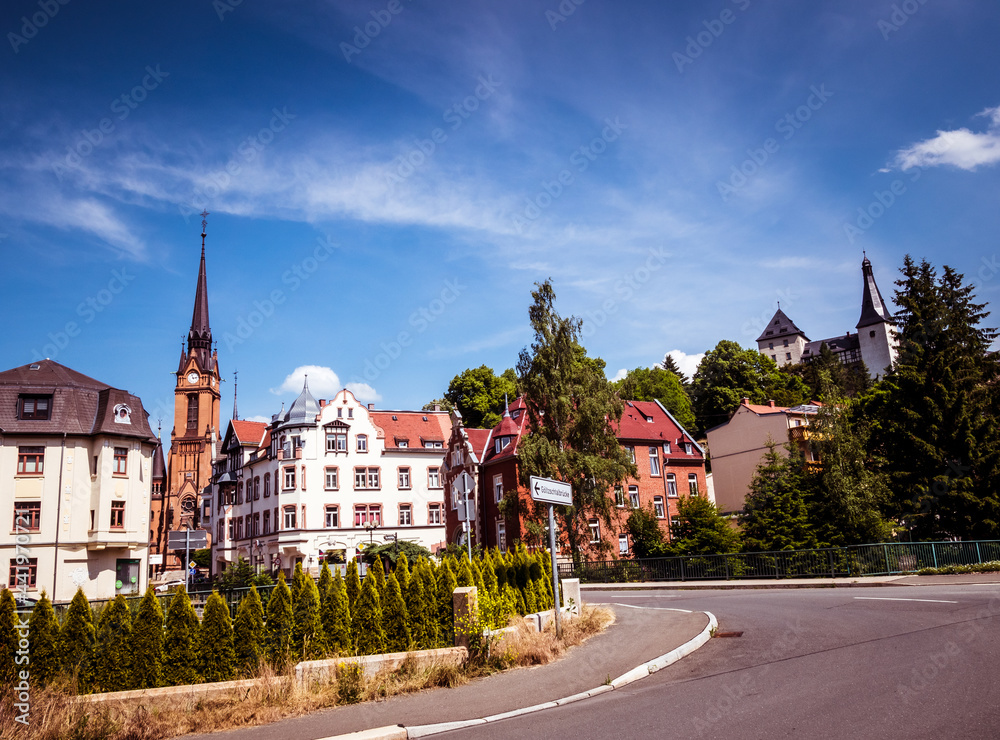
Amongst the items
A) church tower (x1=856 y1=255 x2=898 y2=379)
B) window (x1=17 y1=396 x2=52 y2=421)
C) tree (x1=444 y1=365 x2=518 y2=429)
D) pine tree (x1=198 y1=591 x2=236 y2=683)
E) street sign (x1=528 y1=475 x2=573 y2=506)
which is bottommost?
pine tree (x1=198 y1=591 x2=236 y2=683)

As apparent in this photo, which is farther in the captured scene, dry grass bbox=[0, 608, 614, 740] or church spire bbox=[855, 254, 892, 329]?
church spire bbox=[855, 254, 892, 329]

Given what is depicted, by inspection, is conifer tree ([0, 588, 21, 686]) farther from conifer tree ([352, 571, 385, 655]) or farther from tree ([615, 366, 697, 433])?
tree ([615, 366, 697, 433])

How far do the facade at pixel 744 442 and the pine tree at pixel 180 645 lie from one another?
5011 centimetres

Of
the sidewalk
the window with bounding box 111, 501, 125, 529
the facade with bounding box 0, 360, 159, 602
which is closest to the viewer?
the sidewalk

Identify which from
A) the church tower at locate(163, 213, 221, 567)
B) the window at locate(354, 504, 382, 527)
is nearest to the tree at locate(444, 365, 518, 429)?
the window at locate(354, 504, 382, 527)

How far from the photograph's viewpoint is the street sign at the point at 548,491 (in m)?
12.3

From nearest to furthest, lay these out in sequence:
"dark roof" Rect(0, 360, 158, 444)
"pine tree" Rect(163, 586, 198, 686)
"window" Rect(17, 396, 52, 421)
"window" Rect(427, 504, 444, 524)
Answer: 1. "pine tree" Rect(163, 586, 198, 686)
2. "dark roof" Rect(0, 360, 158, 444)
3. "window" Rect(17, 396, 52, 421)
4. "window" Rect(427, 504, 444, 524)

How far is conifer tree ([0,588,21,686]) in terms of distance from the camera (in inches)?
372

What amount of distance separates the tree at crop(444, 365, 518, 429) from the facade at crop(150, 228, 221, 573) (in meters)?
36.7

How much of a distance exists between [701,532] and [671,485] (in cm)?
1868

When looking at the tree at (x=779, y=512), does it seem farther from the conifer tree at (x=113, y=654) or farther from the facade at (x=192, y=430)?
the facade at (x=192, y=430)

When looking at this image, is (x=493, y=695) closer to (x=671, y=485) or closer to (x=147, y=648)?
(x=147, y=648)

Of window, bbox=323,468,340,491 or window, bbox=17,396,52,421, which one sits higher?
window, bbox=17,396,52,421

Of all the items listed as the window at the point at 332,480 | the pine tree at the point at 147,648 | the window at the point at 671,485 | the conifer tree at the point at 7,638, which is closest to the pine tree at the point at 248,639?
the pine tree at the point at 147,648
